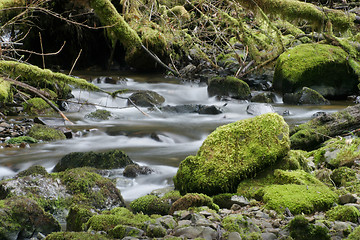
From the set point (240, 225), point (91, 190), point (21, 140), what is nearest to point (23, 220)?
point (91, 190)

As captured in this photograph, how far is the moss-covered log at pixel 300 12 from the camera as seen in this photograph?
331 centimetres

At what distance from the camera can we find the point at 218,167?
15.4 ft

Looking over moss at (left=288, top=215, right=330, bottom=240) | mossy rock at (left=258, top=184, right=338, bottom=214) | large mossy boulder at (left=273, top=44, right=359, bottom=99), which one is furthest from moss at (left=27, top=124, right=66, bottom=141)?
large mossy boulder at (left=273, top=44, right=359, bottom=99)

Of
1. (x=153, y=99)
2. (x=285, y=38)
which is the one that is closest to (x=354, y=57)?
(x=285, y=38)

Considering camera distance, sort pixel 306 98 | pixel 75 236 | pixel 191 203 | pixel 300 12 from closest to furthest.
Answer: pixel 75 236, pixel 300 12, pixel 191 203, pixel 306 98

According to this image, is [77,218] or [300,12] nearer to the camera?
[300,12]

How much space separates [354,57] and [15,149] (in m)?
11.4

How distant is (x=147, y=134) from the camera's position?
8852 millimetres

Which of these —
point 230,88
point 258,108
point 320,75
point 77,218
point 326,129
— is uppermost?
point 320,75

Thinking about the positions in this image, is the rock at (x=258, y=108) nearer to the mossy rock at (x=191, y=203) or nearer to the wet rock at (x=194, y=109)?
A: the wet rock at (x=194, y=109)

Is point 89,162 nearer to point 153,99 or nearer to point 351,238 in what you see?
point 351,238

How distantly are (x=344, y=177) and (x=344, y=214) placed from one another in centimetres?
121

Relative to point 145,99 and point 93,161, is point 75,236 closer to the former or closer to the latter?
point 93,161

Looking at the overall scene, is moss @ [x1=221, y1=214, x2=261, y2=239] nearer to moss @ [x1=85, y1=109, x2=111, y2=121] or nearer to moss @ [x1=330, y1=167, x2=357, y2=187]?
moss @ [x1=330, y1=167, x2=357, y2=187]
